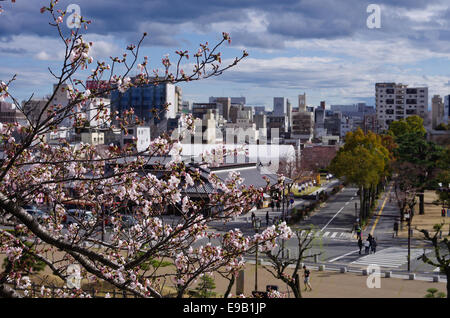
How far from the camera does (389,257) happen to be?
30719 millimetres

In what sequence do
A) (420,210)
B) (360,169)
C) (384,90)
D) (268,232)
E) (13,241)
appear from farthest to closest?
(384,90)
(420,210)
(360,169)
(268,232)
(13,241)

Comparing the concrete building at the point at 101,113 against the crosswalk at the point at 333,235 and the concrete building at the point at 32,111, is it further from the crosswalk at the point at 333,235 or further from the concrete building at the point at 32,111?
the crosswalk at the point at 333,235

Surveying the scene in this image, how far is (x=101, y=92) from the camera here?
7004mm

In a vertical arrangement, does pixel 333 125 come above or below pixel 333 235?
above

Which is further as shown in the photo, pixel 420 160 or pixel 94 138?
pixel 94 138

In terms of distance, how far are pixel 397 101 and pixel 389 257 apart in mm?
123069

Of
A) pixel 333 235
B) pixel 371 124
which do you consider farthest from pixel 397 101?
pixel 333 235

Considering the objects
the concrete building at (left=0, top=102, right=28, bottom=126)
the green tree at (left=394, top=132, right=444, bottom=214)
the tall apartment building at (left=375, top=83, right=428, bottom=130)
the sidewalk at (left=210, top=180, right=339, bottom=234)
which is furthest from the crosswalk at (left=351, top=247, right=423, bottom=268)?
the tall apartment building at (left=375, top=83, right=428, bottom=130)

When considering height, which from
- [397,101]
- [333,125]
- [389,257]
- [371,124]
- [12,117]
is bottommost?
[389,257]

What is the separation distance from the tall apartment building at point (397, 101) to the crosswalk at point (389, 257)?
11609 centimetres

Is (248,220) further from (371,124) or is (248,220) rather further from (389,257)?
(371,124)
